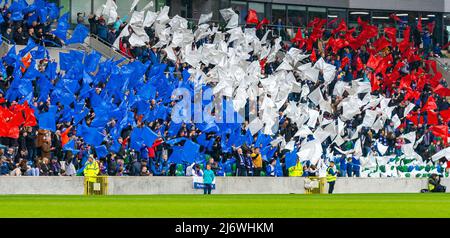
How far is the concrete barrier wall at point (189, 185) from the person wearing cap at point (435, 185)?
1.12 meters

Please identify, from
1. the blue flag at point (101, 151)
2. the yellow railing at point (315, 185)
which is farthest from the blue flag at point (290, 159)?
the blue flag at point (101, 151)

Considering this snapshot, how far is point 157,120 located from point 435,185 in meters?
12.7

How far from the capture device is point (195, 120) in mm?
52344

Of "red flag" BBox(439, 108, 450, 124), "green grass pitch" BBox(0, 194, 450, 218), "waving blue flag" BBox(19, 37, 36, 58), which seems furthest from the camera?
"red flag" BBox(439, 108, 450, 124)

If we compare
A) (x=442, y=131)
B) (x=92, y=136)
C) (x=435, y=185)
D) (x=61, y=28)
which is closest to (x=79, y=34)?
(x=61, y=28)

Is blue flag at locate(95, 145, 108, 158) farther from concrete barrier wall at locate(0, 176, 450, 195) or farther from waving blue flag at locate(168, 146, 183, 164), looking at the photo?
waving blue flag at locate(168, 146, 183, 164)

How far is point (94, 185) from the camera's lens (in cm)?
4569

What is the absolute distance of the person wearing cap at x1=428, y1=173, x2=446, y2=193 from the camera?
A: 54.8 meters

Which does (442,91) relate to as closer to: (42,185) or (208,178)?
(208,178)

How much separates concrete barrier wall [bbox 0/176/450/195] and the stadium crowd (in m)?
0.80

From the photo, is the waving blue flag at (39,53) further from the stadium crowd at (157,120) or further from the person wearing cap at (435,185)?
the person wearing cap at (435,185)

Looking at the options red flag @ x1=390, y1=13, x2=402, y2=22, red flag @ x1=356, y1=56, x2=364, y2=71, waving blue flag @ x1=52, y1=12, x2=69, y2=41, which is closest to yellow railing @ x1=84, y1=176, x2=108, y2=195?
waving blue flag @ x1=52, y1=12, x2=69, y2=41

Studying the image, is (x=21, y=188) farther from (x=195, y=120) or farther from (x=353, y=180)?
(x=353, y=180)
